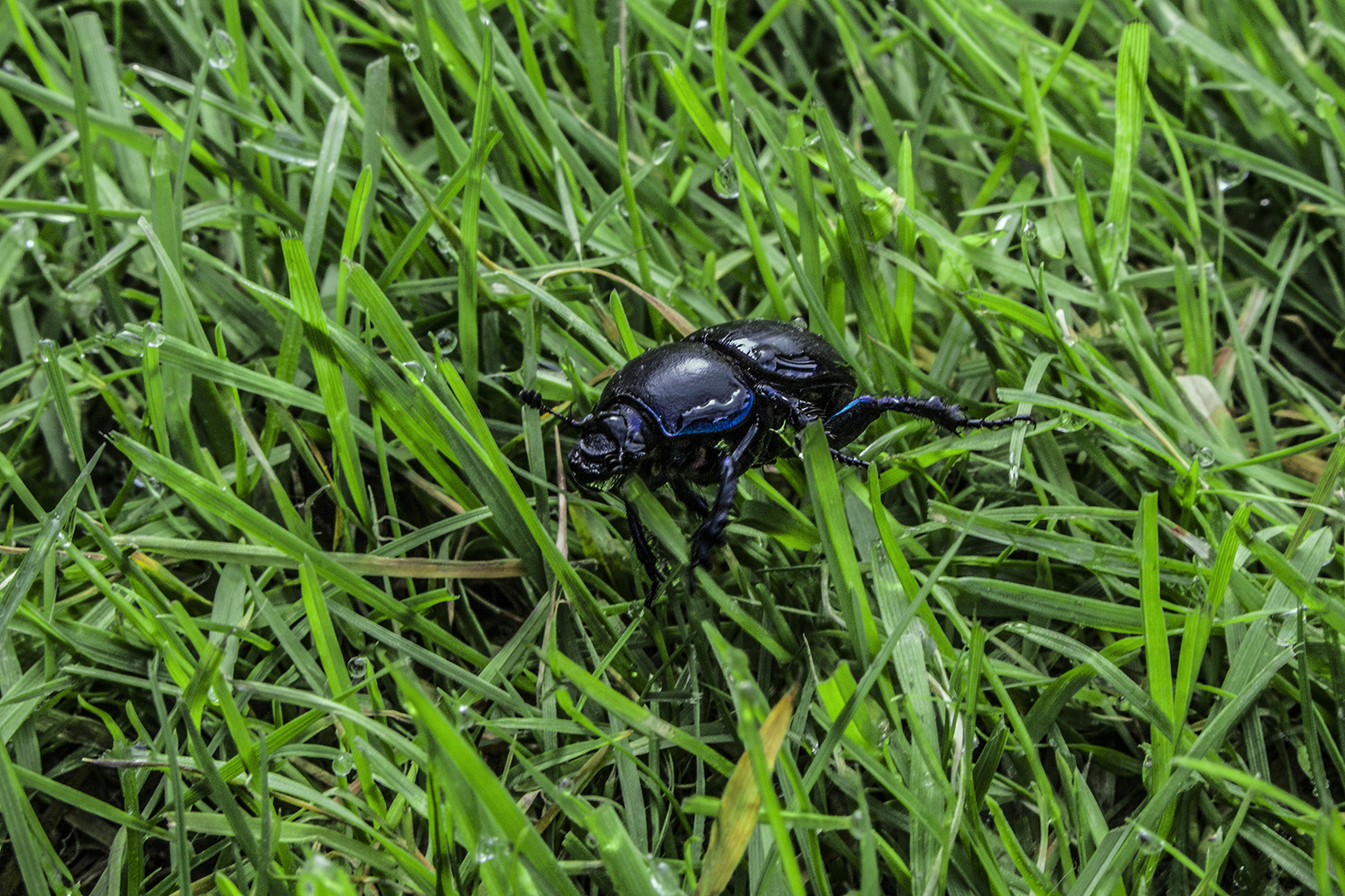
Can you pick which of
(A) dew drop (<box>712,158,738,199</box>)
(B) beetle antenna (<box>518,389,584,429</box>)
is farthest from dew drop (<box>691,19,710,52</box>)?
(B) beetle antenna (<box>518,389,584,429</box>)

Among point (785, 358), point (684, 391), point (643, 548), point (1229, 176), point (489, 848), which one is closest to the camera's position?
point (489, 848)

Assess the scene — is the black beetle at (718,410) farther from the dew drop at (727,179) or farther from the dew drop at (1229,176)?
the dew drop at (1229,176)

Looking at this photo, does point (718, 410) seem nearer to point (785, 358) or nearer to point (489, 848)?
point (785, 358)

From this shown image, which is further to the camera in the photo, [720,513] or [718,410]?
[718,410]

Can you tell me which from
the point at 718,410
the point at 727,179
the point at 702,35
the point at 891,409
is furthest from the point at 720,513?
the point at 702,35

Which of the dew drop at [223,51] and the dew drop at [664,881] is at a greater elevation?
the dew drop at [223,51]

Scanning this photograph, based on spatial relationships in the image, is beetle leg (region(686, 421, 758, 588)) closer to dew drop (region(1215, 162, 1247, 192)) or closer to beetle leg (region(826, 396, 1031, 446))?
beetle leg (region(826, 396, 1031, 446))

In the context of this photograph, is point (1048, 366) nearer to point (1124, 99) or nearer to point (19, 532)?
point (1124, 99)

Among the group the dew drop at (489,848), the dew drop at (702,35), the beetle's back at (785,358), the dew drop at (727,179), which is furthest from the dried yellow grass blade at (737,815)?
the dew drop at (702,35)
